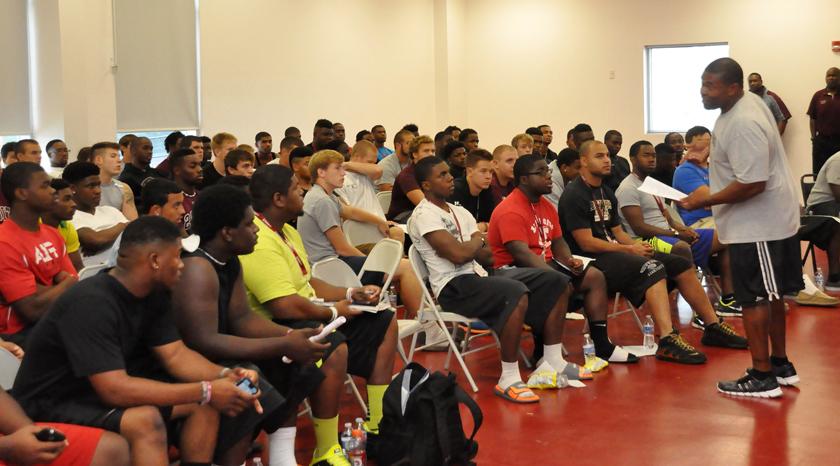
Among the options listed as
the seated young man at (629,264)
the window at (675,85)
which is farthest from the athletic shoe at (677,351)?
the window at (675,85)

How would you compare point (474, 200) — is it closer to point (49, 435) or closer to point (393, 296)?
point (393, 296)

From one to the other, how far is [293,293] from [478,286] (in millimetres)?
1521

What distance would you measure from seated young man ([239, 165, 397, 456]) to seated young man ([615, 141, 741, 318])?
3019mm

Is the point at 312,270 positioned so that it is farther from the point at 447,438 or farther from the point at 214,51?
the point at 214,51

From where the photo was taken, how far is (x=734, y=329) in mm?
6480

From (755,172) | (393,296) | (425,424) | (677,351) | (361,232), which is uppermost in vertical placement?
(755,172)

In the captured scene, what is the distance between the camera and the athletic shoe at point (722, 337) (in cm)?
604

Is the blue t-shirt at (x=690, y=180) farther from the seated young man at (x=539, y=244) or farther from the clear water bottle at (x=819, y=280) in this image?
the seated young man at (x=539, y=244)

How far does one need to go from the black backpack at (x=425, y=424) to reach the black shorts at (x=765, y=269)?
5.93 ft

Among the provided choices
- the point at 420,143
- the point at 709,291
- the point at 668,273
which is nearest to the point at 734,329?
the point at 668,273

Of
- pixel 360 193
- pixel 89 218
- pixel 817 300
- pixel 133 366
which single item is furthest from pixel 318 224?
pixel 817 300

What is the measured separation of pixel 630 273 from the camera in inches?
234

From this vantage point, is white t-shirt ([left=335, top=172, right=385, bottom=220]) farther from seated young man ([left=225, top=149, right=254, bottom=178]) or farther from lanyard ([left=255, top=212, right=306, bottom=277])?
lanyard ([left=255, top=212, right=306, bottom=277])

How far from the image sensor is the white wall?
14.6 m
